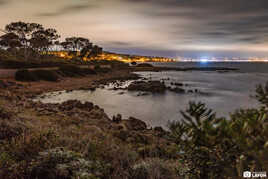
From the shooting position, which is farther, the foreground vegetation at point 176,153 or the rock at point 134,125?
the rock at point 134,125

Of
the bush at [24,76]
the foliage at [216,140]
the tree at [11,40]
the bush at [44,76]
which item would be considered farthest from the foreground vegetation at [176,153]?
the tree at [11,40]

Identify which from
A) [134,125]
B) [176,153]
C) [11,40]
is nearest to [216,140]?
[176,153]

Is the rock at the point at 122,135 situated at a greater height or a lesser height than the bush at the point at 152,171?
lesser

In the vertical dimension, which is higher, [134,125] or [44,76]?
[44,76]

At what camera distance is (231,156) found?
44.5 inches

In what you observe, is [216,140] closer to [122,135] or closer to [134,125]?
[122,135]

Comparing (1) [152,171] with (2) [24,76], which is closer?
(1) [152,171]

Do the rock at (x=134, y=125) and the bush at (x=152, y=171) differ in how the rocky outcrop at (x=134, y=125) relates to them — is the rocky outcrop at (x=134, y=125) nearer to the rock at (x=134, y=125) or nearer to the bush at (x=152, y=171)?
the rock at (x=134, y=125)

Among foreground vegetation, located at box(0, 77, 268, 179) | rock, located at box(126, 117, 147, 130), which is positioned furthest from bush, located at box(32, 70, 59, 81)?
foreground vegetation, located at box(0, 77, 268, 179)

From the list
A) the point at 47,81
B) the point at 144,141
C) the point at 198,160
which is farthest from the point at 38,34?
the point at 198,160

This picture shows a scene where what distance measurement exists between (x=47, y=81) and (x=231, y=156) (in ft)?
93.0

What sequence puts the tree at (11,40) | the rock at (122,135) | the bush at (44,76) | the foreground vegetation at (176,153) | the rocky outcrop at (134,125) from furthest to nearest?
the tree at (11,40)
the bush at (44,76)
the rocky outcrop at (134,125)
the rock at (122,135)
the foreground vegetation at (176,153)

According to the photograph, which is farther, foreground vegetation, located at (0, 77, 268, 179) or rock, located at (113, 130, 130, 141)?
rock, located at (113, 130, 130, 141)

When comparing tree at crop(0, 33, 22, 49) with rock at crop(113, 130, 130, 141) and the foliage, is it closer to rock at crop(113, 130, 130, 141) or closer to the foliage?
rock at crop(113, 130, 130, 141)
